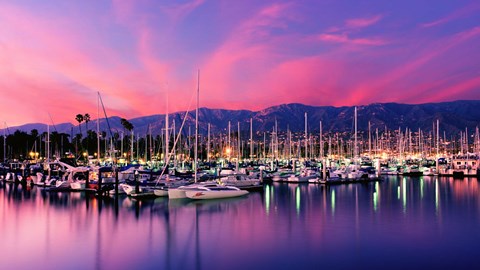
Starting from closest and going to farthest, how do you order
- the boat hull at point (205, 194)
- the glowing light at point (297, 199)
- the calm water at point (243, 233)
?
the calm water at point (243, 233) < the glowing light at point (297, 199) < the boat hull at point (205, 194)

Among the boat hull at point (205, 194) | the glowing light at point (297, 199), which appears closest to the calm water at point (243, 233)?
the glowing light at point (297, 199)

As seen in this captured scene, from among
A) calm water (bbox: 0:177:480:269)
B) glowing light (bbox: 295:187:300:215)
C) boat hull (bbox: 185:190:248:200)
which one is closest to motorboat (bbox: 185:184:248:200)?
boat hull (bbox: 185:190:248:200)

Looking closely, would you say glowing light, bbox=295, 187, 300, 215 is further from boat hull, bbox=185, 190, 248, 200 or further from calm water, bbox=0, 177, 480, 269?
boat hull, bbox=185, 190, 248, 200

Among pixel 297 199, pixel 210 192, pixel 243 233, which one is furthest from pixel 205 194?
→ pixel 243 233

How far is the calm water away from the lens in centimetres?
2245

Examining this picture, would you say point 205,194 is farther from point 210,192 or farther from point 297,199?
point 297,199

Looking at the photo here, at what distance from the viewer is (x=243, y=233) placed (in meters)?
29.4

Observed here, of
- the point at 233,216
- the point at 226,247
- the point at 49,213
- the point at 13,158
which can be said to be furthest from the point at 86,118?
the point at 226,247

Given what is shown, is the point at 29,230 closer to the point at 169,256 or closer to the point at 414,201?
the point at 169,256

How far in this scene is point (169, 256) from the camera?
23.5 metres

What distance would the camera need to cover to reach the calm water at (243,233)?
2245 centimetres

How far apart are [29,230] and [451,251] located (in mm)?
26393

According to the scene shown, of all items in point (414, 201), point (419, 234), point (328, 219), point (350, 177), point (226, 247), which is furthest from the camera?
point (350, 177)

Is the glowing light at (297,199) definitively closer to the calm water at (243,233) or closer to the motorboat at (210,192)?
the calm water at (243,233)
